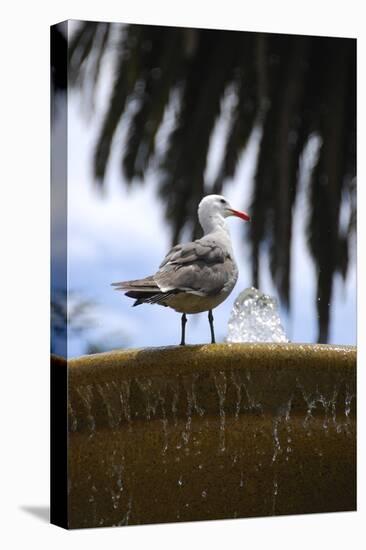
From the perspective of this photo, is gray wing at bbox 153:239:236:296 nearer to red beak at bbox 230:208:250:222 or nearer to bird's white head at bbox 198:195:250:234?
bird's white head at bbox 198:195:250:234

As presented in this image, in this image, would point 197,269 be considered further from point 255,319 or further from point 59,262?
point 59,262

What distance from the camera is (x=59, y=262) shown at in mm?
9906

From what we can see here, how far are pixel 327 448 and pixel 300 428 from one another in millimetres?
254

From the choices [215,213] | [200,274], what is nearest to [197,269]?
[200,274]

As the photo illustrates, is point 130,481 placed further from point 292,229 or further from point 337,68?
point 337,68

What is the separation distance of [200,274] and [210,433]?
99 centimetres

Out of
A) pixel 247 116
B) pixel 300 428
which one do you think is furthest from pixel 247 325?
pixel 247 116

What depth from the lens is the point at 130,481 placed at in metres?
10.0

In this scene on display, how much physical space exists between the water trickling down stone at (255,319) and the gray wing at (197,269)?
0.85 ft

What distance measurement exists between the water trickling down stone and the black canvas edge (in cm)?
119

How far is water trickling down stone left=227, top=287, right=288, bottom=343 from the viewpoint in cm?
1055

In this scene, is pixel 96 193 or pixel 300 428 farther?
pixel 300 428

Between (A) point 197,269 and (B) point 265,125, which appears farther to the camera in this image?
(B) point 265,125

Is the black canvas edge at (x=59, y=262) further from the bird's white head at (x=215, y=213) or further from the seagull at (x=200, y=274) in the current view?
the bird's white head at (x=215, y=213)
